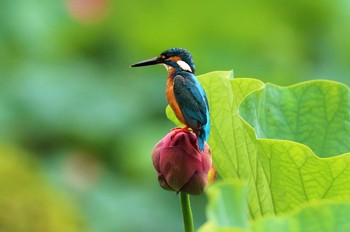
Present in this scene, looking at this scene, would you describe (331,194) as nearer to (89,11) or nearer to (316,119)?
(316,119)

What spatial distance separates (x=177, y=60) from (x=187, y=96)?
7 centimetres

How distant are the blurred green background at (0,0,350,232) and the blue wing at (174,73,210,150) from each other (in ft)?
7.43

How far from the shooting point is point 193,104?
1129mm

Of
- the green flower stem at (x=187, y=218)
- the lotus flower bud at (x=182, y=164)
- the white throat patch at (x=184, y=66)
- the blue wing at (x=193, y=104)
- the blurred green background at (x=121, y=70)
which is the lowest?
the blurred green background at (x=121, y=70)

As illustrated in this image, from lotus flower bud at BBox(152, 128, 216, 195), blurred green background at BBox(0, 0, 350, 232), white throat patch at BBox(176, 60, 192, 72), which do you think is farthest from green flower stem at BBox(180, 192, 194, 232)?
blurred green background at BBox(0, 0, 350, 232)

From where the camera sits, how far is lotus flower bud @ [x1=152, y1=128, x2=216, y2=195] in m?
1.12

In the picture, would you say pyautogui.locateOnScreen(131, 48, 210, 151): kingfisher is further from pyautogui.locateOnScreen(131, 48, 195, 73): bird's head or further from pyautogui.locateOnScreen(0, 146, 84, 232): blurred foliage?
pyautogui.locateOnScreen(0, 146, 84, 232): blurred foliage

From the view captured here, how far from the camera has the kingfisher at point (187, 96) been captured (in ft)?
3.67

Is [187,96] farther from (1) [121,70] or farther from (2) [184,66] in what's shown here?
(1) [121,70]

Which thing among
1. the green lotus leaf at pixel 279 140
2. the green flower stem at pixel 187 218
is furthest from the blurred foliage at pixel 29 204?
the green flower stem at pixel 187 218

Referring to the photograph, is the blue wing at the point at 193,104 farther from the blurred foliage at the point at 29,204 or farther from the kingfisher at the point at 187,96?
the blurred foliage at the point at 29,204

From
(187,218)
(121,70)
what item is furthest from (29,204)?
(121,70)

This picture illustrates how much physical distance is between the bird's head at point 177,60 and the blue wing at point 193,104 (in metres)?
0.02

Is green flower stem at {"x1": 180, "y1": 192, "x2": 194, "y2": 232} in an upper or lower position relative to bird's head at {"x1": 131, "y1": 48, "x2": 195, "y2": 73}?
lower
